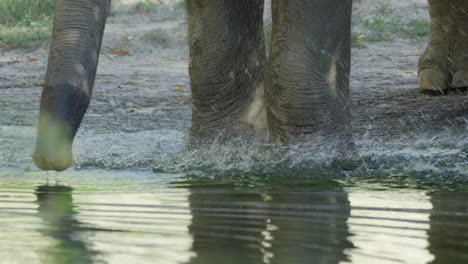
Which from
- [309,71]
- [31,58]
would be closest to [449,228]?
[309,71]

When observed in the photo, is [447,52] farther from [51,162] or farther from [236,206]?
[51,162]

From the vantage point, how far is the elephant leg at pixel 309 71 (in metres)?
5.15

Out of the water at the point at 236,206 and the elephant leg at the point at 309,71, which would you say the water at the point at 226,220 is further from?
the elephant leg at the point at 309,71

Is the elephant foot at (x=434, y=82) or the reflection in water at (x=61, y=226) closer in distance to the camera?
the reflection in water at (x=61, y=226)

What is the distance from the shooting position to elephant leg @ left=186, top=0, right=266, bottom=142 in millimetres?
5785

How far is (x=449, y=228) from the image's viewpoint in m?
3.45

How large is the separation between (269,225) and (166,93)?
16.6 feet

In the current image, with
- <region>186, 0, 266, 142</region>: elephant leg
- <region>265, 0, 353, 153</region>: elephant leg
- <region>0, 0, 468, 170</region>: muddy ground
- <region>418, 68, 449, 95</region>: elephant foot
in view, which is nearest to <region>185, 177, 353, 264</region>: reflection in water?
<region>265, 0, 353, 153</region>: elephant leg

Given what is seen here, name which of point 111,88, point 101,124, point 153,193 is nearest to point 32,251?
point 153,193

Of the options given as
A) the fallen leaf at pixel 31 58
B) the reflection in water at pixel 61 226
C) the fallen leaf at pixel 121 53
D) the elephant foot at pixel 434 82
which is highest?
the fallen leaf at pixel 121 53

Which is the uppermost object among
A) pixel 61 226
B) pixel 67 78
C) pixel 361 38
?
A: pixel 361 38

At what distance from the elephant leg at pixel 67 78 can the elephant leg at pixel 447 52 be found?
144 inches

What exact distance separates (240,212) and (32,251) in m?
0.86

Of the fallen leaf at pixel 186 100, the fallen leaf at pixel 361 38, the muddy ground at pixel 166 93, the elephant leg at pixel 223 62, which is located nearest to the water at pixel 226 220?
the muddy ground at pixel 166 93
